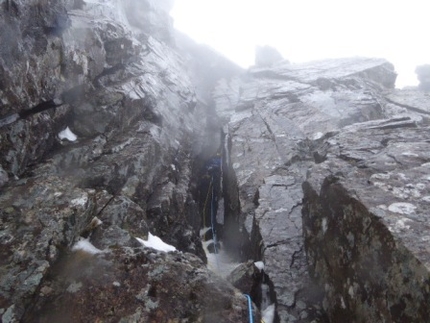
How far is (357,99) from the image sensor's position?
19.8 meters

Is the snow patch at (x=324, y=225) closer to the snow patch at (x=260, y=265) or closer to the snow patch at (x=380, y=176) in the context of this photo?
the snow patch at (x=380, y=176)

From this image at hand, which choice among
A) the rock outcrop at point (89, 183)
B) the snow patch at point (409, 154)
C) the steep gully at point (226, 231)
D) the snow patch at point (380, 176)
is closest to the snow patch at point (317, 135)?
the steep gully at point (226, 231)

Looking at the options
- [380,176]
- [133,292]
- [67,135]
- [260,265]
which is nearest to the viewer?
[133,292]

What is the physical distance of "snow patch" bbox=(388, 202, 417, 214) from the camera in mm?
6188

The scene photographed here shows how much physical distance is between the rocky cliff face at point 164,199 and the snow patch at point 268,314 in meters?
0.07

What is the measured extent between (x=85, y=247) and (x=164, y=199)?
6.07m

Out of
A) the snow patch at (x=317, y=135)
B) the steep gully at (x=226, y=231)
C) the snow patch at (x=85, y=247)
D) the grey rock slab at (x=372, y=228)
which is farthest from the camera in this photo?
the snow patch at (x=317, y=135)

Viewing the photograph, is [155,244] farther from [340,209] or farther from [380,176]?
[380,176]

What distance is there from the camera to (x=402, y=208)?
20.6ft

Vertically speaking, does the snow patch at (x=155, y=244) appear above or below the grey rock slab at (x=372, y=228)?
below

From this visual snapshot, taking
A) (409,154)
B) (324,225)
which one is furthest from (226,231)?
(409,154)

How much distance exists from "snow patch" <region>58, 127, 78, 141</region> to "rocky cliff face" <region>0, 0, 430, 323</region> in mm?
101

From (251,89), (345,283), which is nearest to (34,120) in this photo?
(345,283)

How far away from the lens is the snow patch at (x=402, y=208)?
6188 millimetres
